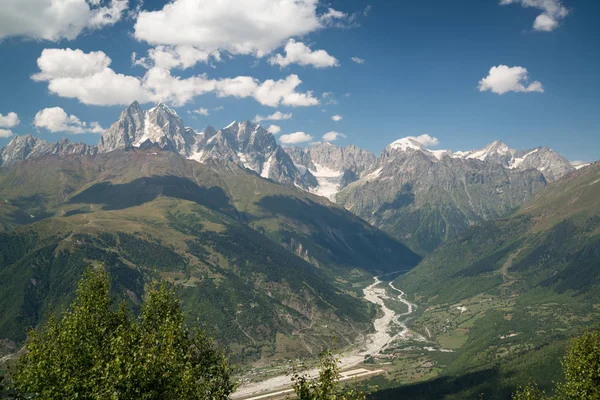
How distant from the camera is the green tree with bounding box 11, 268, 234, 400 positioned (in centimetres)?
4178

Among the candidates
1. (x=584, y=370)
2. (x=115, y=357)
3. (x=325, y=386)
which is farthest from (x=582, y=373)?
(x=115, y=357)

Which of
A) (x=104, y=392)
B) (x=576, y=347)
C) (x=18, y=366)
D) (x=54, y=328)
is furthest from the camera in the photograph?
(x=576, y=347)

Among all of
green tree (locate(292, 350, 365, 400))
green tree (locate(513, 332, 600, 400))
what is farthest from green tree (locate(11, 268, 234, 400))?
green tree (locate(513, 332, 600, 400))

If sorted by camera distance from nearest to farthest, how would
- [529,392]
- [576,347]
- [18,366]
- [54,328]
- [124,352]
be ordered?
[124,352], [18,366], [54,328], [529,392], [576,347]

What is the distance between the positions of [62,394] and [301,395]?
23.4 metres

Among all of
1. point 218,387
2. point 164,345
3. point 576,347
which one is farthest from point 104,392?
point 576,347

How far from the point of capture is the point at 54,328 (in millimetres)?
54156

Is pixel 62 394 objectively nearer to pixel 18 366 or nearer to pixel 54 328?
pixel 18 366

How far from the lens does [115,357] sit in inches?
1722

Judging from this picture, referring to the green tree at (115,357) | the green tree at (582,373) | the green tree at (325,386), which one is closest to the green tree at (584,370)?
the green tree at (582,373)

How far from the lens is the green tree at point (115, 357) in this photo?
137 feet

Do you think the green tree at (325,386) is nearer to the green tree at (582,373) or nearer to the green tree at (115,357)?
the green tree at (115,357)

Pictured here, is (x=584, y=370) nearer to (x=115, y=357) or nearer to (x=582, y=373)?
(x=582, y=373)

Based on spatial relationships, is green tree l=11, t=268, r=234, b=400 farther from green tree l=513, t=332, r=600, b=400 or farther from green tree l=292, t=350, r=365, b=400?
green tree l=513, t=332, r=600, b=400
